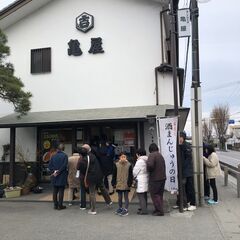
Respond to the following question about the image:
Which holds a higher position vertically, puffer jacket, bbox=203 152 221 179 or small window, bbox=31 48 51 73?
small window, bbox=31 48 51 73

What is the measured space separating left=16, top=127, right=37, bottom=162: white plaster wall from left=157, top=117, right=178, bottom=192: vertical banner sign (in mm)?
6899

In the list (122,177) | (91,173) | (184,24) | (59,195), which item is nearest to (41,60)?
(59,195)

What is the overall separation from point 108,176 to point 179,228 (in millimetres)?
5433

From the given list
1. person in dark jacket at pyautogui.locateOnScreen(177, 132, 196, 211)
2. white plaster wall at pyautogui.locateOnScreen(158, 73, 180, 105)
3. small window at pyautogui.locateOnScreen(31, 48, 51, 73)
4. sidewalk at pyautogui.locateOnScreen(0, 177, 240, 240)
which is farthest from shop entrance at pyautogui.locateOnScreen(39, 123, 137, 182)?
person in dark jacket at pyautogui.locateOnScreen(177, 132, 196, 211)

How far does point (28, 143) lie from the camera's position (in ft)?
55.4

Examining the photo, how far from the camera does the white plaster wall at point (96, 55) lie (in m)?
15.8

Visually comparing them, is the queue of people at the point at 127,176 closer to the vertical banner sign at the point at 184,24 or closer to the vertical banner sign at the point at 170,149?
the vertical banner sign at the point at 170,149

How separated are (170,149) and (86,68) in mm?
6277

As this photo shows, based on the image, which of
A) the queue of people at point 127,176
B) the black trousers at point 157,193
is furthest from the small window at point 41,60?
the black trousers at point 157,193

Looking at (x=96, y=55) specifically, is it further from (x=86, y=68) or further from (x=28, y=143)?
(x=28, y=143)

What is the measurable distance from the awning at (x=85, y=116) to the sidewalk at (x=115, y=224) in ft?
9.54

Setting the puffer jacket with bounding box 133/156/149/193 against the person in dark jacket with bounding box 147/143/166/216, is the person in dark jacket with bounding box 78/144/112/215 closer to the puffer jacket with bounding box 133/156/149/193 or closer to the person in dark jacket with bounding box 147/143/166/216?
the puffer jacket with bounding box 133/156/149/193

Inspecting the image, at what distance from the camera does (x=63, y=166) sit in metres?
12.0

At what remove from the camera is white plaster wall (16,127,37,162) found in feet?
55.1
